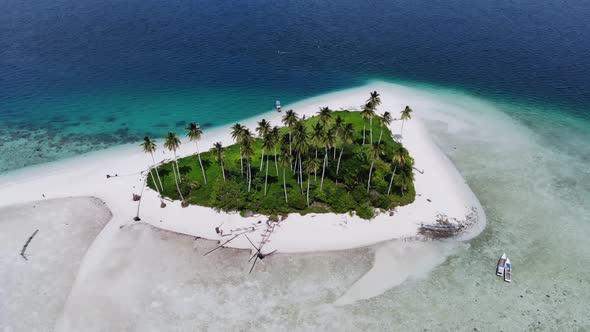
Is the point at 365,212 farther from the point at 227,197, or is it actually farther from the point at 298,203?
the point at 227,197

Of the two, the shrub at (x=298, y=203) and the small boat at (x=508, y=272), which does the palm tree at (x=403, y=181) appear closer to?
the shrub at (x=298, y=203)

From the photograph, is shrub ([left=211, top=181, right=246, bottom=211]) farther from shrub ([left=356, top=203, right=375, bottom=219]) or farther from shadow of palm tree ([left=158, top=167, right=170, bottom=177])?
shrub ([left=356, top=203, right=375, bottom=219])

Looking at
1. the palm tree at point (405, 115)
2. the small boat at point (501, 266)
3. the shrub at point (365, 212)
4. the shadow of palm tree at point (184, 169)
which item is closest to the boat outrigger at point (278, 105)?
the palm tree at point (405, 115)

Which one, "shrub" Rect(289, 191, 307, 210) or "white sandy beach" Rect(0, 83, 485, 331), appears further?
"shrub" Rect(289, 191, 307, 210)

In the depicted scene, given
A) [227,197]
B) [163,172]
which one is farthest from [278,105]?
[227,197]

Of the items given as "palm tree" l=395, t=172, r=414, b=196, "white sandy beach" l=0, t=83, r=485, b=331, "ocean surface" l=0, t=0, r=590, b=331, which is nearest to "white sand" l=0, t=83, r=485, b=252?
"white sandy beach" l=0, t=83, r=485, b=331

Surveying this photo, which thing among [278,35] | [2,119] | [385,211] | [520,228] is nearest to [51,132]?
[2,119]
